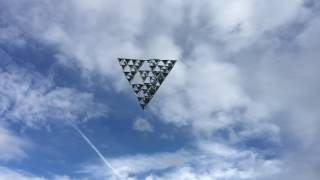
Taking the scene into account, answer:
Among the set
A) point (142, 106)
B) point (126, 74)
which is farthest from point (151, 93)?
point (126, 74)

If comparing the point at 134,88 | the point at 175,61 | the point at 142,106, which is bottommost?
the point at 142,106

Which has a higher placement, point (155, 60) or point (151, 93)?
point (155, 60)

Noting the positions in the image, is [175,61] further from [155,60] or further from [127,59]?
[127,59]

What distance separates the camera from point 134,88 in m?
43.8

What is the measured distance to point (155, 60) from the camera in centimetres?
4506

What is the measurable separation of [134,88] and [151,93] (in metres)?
2.62

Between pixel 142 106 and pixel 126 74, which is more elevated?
pixel 126 74

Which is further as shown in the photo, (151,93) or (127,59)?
(127,59)

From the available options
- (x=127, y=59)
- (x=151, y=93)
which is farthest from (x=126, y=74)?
(x=151, y=93)

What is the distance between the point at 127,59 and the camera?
150 ft

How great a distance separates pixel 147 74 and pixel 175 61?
4189 millimetres

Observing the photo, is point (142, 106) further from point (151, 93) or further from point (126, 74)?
point (126, 74)

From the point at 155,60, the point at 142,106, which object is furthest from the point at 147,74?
the point at 142,106

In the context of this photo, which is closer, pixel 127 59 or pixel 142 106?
pixel 142 106
